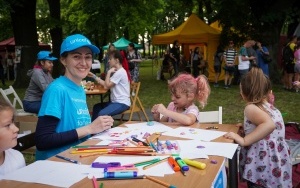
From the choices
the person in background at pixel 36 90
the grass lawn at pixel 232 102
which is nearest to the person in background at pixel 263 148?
the person in background at pixel 36 90

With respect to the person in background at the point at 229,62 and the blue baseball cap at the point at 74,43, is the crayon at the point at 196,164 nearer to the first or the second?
the blue baseball cap at the point at 74,43

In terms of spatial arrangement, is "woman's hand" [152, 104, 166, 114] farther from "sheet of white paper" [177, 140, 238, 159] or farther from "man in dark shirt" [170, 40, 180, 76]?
"man in dark shirt" [170, 40, 180, 76]

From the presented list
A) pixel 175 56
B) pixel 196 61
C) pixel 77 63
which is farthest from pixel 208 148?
pixel 175 56

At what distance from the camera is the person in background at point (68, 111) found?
7.42 ft

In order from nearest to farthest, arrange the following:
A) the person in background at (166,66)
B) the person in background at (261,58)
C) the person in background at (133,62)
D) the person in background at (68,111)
Answer: the person in background at (68,111), the person in background at (261,58), the person in background at (133,62), the person in background at (166,66)

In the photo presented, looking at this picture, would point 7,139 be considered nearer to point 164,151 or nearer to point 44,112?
point 44,112

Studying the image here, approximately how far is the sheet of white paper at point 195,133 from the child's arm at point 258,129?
122 millimetres

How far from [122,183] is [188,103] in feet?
5.33

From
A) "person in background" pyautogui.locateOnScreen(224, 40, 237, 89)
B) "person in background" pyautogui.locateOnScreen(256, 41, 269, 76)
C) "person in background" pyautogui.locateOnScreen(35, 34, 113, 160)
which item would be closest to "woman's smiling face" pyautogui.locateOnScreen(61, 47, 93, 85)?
"person in background" pyautogui.locateOnScreen(35, 34, 113, 160)

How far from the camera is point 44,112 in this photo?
2.27m

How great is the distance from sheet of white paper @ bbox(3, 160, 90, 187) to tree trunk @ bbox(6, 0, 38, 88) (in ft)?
45.6

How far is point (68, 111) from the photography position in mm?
2395

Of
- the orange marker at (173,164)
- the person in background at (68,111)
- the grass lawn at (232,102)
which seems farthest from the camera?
the grass lawn at (232,102)

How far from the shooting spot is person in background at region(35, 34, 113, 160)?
2.26 meters
